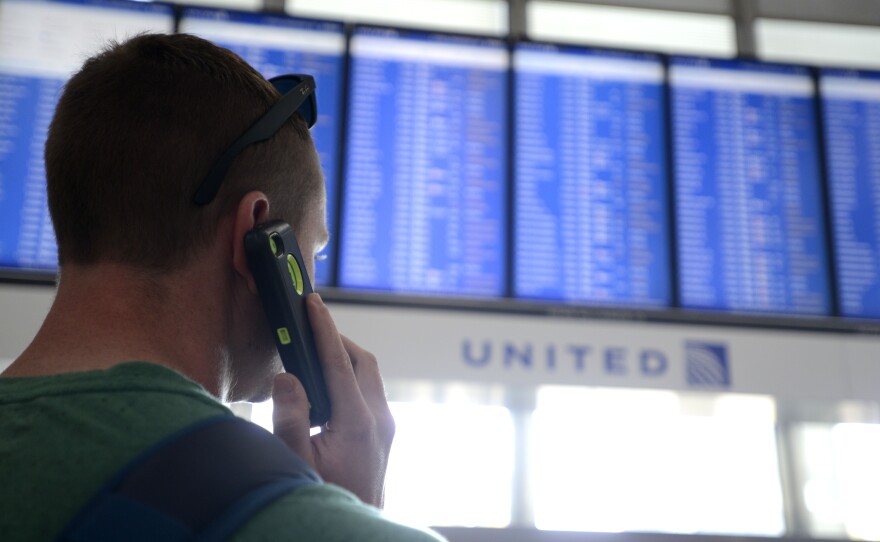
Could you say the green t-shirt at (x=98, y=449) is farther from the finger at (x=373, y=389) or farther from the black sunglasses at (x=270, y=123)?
the finger at (x=373, y=389)

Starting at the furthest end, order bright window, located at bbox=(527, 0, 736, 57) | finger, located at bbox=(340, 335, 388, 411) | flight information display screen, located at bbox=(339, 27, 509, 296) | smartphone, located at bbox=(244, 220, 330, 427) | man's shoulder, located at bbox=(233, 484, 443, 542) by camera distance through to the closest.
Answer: bright window, located at bbox=(527, 0, 736, 57) < flight information display screen, located at bbox=(339, 27, 509, 296) < finger, located at bbox=(340, 335, 388, 411) < smartphone, located at bbox=(244, 220, 330, 427) < man's shoulder, located at bbox=(233, 484, 443, 542)

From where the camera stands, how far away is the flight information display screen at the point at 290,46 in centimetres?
263

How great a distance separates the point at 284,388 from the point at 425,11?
2.75 metres

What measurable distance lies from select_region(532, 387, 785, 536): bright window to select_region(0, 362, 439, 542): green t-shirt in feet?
7.18

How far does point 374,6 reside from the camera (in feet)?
10.9

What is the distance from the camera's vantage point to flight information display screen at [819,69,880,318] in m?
2.72

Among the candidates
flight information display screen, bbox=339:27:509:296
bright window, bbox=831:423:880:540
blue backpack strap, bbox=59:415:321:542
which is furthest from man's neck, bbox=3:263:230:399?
bright window, bbox=831:423:880:540

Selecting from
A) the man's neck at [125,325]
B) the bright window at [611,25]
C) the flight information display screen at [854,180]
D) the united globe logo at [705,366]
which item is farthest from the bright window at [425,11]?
the man's neck at [125,325]

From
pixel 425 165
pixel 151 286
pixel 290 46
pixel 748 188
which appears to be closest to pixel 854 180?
pixel 748 188

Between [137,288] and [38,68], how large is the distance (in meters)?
2.17

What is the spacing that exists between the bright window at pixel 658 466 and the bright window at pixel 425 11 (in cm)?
149

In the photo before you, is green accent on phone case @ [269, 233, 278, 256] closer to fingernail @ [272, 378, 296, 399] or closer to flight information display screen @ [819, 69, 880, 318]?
fingernail @ [272, 378, 296, 399]

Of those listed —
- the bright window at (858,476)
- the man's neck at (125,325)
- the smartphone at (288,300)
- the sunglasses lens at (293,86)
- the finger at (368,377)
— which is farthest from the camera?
the bright window at (858,476)

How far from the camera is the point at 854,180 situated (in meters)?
2.83
